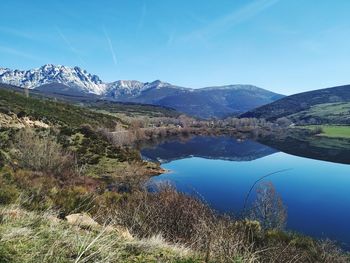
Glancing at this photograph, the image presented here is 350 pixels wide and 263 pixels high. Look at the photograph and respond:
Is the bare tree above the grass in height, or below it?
below

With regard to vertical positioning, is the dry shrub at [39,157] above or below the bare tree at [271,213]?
above

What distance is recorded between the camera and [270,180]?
5641 centimetres

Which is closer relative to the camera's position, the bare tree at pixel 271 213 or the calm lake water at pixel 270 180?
the bare tree at pixel 271 213

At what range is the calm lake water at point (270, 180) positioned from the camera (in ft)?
129

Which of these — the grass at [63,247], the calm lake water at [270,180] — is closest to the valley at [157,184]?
the grass at [63,247]

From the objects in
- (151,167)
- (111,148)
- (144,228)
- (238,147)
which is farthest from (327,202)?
(238,147)

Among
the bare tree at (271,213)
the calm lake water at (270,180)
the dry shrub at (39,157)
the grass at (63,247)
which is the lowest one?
the calm lake water at (270,180)

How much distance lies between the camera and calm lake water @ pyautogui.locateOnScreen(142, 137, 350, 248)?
39.4 metres

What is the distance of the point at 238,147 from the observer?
10625 centimetres

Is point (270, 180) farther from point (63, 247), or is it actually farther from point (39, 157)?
point (63, 247)

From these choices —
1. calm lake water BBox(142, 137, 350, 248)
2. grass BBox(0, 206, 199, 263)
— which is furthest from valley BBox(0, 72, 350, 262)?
calm lake water BBox(142, 137, 350, 248)

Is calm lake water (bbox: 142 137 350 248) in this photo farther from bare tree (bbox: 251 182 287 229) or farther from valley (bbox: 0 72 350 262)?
bare tree (bbox: 251 182 287 229)

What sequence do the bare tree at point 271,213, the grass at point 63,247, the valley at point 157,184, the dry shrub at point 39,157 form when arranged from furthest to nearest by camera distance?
1. the dry shrub at point 39,157
2. the bare tree at point 271,213
3. the valley at point 157,184
4. the grass at point 63,247

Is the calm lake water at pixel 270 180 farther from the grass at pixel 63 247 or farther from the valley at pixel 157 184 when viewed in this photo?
the grass at pixel 63 247
